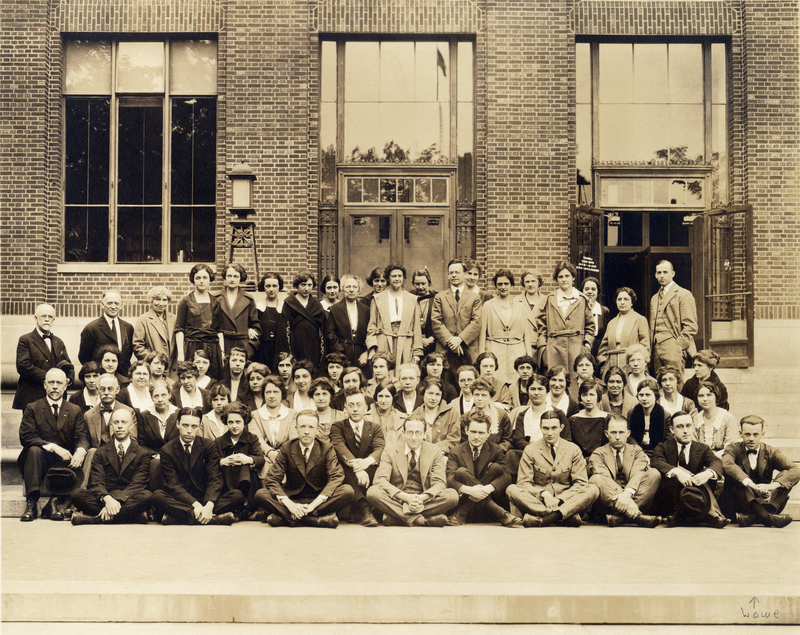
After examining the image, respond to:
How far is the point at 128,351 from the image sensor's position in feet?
29.3

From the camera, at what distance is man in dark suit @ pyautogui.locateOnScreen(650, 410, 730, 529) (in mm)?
7371

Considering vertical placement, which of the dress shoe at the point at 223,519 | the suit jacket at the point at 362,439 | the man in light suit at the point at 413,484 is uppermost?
the suit jacket at the point at 362,439

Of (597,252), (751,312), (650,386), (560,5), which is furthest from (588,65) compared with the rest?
(650,386)

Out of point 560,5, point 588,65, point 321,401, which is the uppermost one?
point 560,5

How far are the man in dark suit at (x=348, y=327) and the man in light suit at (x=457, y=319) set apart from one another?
32.7 inches

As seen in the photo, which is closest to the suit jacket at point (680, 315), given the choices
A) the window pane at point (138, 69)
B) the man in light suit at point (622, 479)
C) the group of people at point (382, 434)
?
the group of people at point (382, 434)

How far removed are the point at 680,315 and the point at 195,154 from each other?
7845 millimetres

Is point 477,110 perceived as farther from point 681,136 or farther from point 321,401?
point 321,401

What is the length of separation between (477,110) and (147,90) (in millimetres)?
5265

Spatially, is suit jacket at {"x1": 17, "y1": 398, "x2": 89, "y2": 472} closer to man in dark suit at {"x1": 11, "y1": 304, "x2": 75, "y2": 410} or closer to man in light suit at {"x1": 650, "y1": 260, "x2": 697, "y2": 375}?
man in dark suit at {"x1": 11, "y1": 304, "x2": 75, "y2": 410}

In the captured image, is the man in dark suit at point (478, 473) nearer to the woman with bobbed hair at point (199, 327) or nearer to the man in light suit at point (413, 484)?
the man in light suit at point (413, 484)

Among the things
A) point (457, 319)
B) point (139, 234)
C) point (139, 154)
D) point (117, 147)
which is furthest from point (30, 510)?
point (117, 147)

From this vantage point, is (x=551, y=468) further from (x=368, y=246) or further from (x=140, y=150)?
(x=140, y=150)

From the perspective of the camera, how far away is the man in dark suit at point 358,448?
762cm
